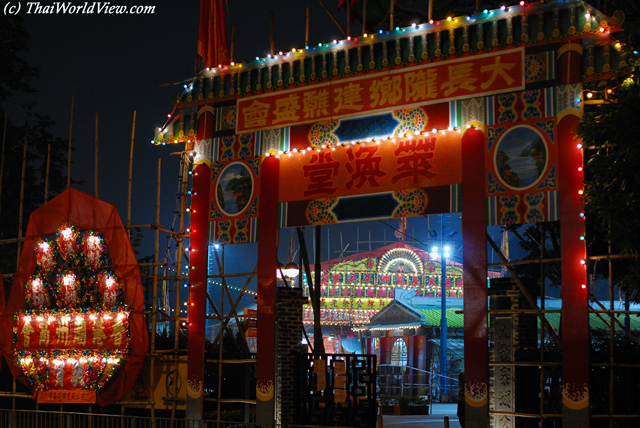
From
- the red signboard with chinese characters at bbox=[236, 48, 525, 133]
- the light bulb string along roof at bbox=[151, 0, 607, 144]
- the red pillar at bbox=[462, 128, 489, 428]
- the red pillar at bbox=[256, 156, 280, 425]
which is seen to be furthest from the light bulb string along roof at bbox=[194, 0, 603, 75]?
the red pillar at bbox=[256, 156, 280, 425]

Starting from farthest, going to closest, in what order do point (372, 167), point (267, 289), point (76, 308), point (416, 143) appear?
point (76, 308), point (267, 289), point (372, 167), point (416, 143)

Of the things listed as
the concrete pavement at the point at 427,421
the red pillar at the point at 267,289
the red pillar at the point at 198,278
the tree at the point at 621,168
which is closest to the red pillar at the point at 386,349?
the concrete pavement at the point at 427,421

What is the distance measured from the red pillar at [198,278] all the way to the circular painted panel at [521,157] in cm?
621

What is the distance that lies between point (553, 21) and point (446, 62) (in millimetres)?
1946

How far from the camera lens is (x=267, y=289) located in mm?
15398

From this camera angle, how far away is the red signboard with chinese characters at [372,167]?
1403cm

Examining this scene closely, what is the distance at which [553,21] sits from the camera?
13219 mm

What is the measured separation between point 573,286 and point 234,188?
7.02m

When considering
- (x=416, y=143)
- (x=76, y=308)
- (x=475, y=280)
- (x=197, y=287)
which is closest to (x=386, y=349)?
(x=76, y=308)

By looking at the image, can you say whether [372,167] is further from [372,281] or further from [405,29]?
[372,281]

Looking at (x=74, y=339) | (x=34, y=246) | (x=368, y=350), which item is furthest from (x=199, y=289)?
(x=368, y=350)

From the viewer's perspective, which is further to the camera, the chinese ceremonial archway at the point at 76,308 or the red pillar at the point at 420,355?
the red pillar at the point at 420,355

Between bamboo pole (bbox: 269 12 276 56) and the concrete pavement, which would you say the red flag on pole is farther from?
the concrete pavement

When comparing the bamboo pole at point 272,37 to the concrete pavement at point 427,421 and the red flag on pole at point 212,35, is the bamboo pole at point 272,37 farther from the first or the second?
the concrete pavement at point 427,421
